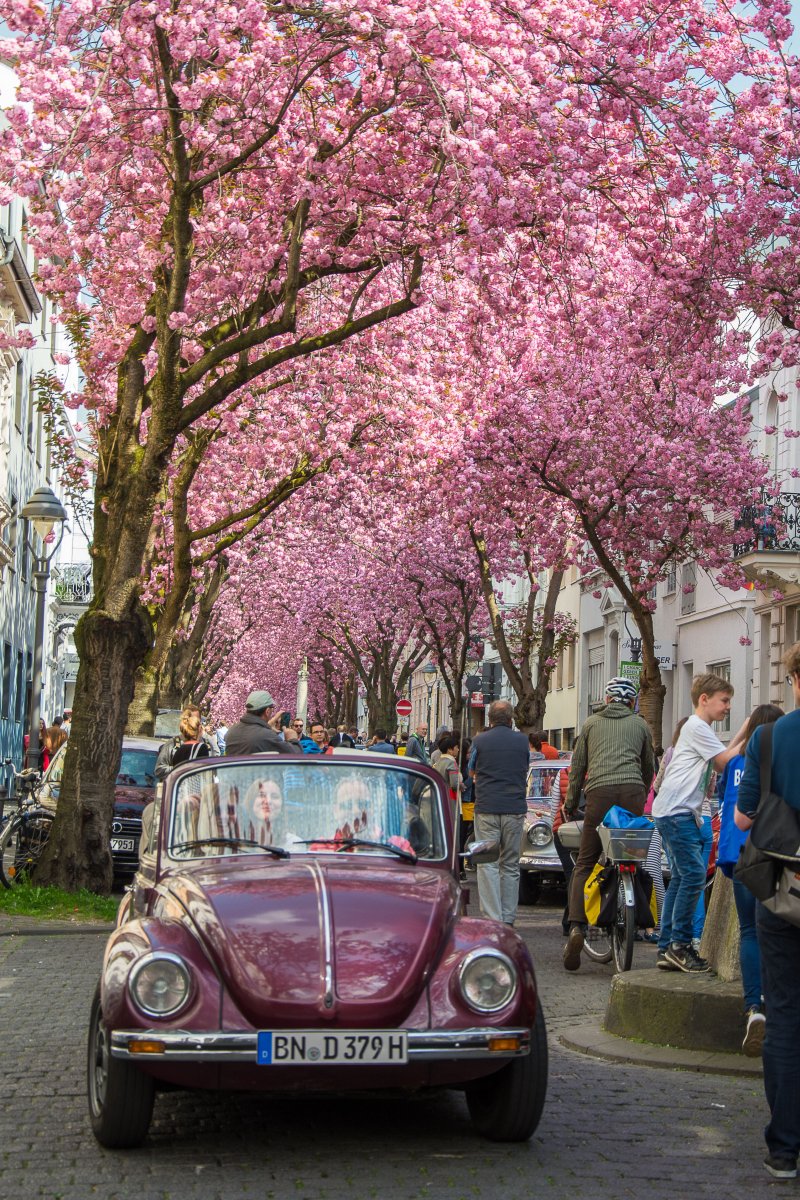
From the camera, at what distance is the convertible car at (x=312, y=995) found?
622 cm

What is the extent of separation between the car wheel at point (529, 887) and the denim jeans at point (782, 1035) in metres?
12.9

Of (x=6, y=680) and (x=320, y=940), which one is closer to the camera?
(x=320, y=940)

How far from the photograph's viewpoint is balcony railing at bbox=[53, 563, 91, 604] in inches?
2319

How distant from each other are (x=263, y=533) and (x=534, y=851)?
936 inches

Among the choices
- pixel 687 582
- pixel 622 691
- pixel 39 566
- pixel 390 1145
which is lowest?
pixel 390 1145

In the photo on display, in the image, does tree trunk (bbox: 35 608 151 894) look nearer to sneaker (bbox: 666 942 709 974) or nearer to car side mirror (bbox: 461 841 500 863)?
sneaker (bbox: 666 942 709 974)

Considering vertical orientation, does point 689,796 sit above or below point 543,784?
below

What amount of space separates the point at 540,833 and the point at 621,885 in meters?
6.43

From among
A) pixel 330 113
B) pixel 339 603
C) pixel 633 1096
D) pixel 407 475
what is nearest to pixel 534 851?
pixel 330 113

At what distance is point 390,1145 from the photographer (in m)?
6.71

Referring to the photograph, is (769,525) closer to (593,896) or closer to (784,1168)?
(593,896)

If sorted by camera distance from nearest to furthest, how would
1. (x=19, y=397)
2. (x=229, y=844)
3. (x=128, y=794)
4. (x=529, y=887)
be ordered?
(x=229, y=844) < (x=529, y=887) < (x=128, y=794) < (x=19, y=397)

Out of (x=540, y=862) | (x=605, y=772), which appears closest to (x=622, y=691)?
(x=605, y=772)

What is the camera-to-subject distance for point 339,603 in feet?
178
